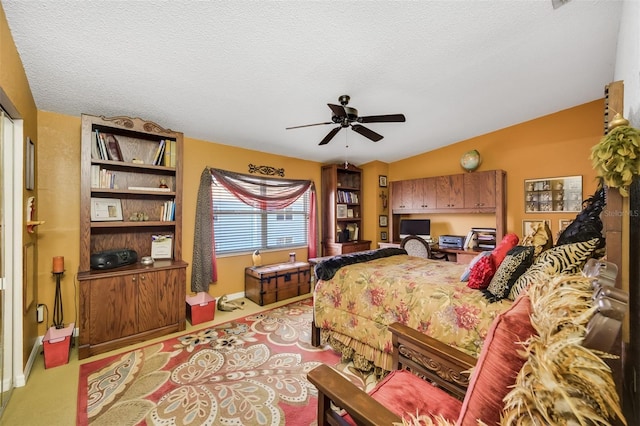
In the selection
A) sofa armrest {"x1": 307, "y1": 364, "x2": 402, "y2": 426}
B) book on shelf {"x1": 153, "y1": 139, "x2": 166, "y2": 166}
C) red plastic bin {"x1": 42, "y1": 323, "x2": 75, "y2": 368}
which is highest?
book on shelf {"x1": 153, "y1": 139, "x2": 166, "y2": 166}

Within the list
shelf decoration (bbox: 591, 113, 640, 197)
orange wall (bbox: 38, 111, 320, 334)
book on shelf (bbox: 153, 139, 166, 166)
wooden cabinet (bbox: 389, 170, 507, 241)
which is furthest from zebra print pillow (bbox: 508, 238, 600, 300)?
orange wall (bbox: 38, 111, 320, 334)

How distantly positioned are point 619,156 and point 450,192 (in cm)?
376

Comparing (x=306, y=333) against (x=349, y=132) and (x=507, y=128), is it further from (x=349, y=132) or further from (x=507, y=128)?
(x=507, y=128)

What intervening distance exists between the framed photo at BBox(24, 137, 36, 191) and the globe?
205 inches

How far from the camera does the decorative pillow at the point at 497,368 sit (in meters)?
0.69

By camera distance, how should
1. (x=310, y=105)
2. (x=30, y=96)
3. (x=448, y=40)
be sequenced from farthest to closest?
(x=310, y=105), (x=30, y=96), (x=448, y=40)

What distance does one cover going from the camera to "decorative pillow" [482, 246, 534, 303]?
1.52 metres

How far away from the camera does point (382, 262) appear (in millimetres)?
2695

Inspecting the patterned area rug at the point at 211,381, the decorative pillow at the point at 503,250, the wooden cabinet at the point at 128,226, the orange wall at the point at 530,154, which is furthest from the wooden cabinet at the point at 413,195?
the wooden cabinet at the point at 128,226

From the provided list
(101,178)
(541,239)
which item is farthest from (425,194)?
(101,178)

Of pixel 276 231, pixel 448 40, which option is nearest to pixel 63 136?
pixel 276 231

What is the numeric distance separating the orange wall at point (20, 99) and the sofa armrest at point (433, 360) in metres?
2.78

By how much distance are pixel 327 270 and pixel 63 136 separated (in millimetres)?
3059

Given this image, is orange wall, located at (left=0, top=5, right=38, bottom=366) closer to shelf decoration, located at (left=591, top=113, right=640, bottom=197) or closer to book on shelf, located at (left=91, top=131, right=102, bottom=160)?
book on shelf, located at (left=91, top=131, right=102, bottom=160)
